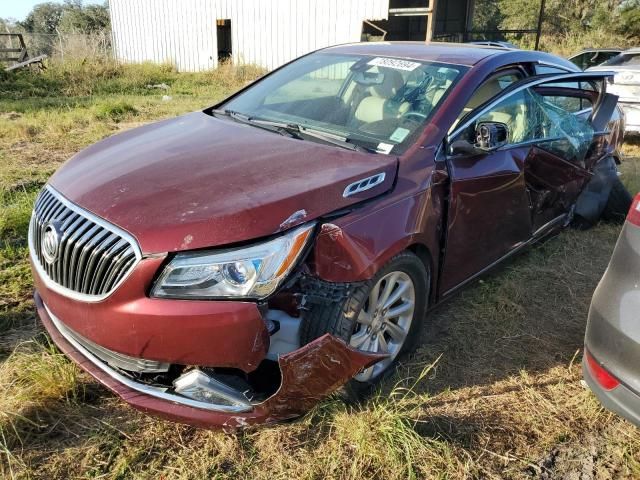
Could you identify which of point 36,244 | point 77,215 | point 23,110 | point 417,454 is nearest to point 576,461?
point 417,454

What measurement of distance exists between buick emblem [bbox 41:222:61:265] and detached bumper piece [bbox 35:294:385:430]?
0.50 metres

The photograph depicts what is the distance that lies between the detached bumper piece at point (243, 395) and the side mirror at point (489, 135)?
1337mm

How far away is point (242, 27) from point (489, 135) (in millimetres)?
15800

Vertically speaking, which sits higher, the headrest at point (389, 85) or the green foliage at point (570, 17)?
the green foliage at point (570, 17)

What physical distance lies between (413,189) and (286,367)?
105 centimetres

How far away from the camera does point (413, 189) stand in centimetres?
242

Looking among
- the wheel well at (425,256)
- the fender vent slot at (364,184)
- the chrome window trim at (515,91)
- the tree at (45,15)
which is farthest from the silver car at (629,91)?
the tree at (45,15)

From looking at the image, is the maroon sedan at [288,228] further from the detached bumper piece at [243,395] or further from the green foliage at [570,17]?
the green foliage at [570,17]

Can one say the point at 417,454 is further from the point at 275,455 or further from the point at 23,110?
the point at 23,110

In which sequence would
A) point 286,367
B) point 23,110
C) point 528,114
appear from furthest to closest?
point 23,110, point 528,114, point 286,367

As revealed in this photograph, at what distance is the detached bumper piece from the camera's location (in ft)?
6.19

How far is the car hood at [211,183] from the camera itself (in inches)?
75.2

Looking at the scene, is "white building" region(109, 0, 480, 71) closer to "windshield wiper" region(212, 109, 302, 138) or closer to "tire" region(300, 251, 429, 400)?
"windshield wiper" region(212, 109, 302, 138)

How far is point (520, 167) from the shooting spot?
3188mm
